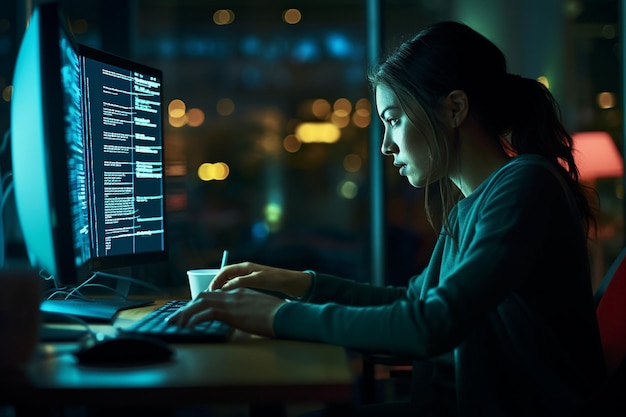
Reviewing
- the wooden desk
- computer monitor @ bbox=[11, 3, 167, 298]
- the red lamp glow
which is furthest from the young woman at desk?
the red lamp glow

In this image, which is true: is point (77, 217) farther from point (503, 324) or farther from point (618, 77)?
point (618, 77)

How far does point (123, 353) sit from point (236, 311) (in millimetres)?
201

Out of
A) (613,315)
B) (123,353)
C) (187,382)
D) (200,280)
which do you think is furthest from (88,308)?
(613,315)

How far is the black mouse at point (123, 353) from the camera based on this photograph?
878 mm

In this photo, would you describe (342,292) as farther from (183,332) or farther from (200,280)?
(183,332)

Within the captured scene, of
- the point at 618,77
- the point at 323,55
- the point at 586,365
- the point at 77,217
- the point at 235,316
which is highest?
the point at 323,55

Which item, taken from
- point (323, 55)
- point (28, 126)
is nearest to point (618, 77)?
point (28, 126)

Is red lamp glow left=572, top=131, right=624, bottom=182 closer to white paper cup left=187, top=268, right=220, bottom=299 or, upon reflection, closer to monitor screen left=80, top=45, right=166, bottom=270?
monitor screen left=80, top=45, right=166, bottom=270

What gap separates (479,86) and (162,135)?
2.41 ft

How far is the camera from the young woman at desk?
99 cm

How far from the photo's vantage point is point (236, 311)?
1045 mm

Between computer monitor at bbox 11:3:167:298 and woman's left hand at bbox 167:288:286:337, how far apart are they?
Result: 0.58 ft

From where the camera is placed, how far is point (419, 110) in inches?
49.8

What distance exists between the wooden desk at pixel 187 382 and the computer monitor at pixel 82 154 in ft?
0.78
